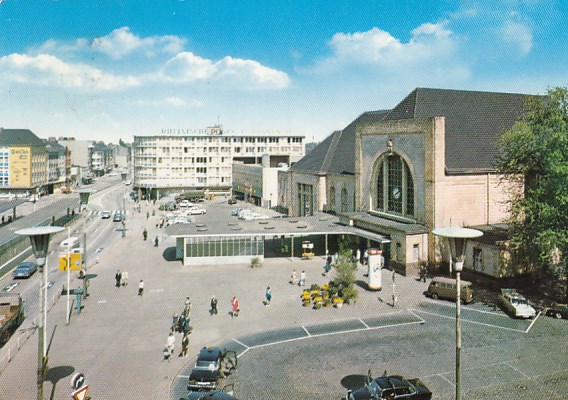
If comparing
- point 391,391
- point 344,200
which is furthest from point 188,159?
point 391,391

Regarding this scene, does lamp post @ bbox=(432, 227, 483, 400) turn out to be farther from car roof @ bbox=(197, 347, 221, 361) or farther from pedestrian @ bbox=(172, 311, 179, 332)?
pedestrian @ bbox=(172, 311, 179, 332)

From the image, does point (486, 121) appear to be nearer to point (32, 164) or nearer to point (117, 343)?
point (117, 343)

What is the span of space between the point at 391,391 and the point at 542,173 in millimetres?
24128

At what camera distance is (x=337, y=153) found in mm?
70875

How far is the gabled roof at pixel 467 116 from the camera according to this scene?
47125mm

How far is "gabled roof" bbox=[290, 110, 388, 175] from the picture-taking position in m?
66.8

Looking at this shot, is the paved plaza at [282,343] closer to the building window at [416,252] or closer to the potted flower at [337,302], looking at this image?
the potted flower at [337,302]

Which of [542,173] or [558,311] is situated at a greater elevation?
[542,173]

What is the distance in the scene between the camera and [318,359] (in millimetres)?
25234

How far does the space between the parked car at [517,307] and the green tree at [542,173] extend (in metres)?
3.30

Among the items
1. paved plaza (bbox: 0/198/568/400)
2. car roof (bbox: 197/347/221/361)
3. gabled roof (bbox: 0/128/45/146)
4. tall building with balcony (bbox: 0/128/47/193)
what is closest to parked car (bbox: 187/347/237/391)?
car roof (bbox: 197/347/221/361)

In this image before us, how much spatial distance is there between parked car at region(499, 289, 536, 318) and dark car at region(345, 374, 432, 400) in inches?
557

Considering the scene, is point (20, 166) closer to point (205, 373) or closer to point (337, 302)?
Result: point (337, 302)

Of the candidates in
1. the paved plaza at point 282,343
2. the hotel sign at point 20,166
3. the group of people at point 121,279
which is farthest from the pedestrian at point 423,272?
the hotel sign at point 20,166
